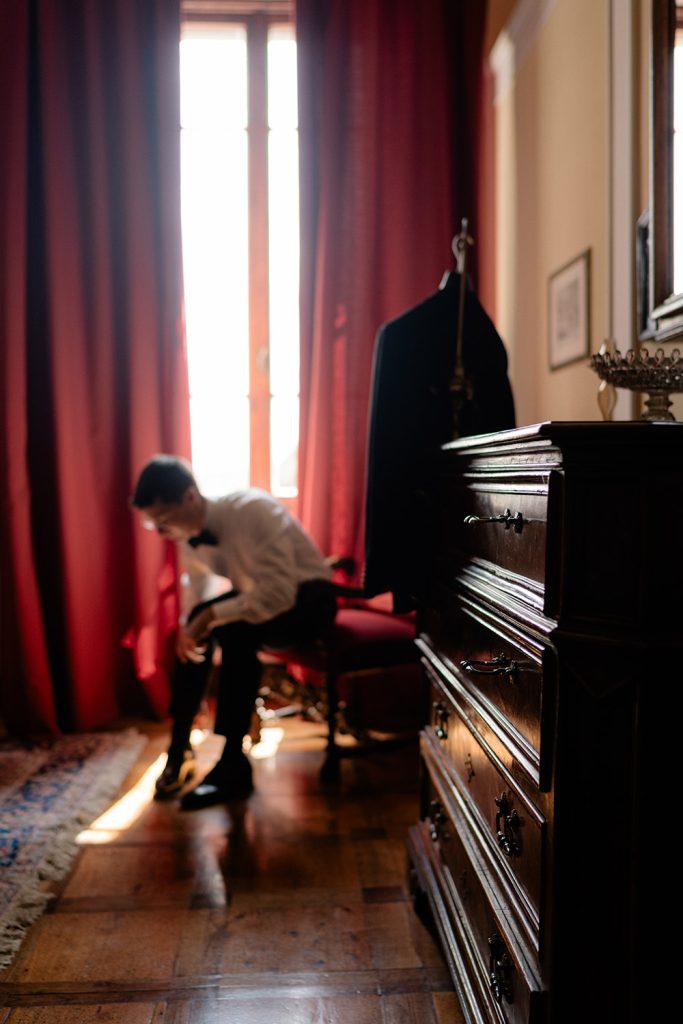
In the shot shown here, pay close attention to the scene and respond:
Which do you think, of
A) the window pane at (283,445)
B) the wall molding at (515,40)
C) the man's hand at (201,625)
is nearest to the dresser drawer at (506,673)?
the man's hand at (201,625)

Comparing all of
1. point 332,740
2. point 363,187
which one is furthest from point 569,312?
point 332,740

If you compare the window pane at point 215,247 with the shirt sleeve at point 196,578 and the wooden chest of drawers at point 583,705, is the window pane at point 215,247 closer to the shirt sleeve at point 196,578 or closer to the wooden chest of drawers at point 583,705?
the shirt sleeve at point 196,578

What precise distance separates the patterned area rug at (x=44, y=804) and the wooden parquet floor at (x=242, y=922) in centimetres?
5

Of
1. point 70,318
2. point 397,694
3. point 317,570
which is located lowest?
point 397,694

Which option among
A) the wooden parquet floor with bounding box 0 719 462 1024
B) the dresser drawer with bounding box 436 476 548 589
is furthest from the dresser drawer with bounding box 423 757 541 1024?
the dresser drawer with bounding box 436 476 548 589

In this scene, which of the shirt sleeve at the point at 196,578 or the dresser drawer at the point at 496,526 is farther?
the shirt sleeve at the point at 196,578

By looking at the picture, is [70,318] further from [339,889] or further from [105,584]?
[339,889]

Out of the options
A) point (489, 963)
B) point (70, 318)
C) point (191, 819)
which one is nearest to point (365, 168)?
point (70, 318)

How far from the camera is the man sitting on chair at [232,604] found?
2.60m

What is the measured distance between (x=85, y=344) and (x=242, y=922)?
2353 millimetres

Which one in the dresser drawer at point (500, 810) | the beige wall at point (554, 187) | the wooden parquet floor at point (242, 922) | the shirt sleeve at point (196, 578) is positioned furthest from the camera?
the shirt sleeve at point (196, 578)

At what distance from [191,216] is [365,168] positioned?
80 centimetres

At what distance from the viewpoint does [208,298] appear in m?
3.60

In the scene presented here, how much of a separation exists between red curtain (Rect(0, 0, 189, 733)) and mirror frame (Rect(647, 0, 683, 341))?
6.57ft
